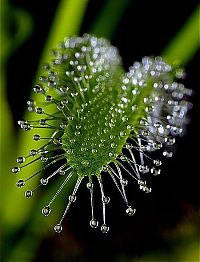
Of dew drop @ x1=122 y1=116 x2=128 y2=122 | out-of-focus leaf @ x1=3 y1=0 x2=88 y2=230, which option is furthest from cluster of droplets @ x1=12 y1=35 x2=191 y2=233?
out-of-focus leaf @ x1=3 y1=0 x2=88 y2=230

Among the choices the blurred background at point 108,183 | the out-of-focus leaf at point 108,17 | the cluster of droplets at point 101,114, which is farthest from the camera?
the out-of-focus leaf at point 108,17

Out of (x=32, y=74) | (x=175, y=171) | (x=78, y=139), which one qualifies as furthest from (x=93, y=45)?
(x=32, y=74)

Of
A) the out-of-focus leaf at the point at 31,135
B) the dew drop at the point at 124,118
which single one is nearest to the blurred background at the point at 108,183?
the out-of-focus leaf at the point at 31,135

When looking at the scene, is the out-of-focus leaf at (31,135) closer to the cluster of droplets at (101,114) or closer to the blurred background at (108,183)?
the blurred background at (108,183)

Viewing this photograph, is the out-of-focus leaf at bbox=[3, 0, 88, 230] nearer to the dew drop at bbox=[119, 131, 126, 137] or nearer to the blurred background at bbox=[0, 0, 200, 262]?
the blurred background at bbox=[0, 0, 200, 262]

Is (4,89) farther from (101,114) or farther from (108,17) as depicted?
(101,114)

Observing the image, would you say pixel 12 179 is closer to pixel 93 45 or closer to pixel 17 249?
pixel 17 249

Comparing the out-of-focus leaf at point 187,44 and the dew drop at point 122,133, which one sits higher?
the out-of-focus leaf at point 187,44
